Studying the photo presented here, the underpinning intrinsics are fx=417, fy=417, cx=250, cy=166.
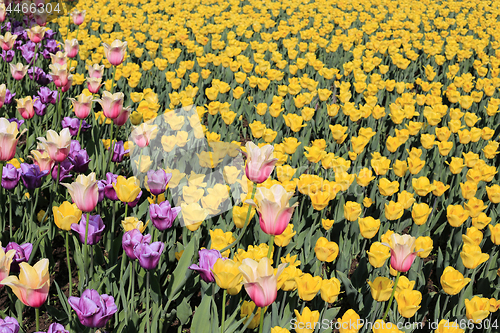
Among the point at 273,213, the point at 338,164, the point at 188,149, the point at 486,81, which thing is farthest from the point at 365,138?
the point at 486,81

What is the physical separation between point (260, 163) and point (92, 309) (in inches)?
32.1

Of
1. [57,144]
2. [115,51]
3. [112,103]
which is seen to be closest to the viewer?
[57,144]

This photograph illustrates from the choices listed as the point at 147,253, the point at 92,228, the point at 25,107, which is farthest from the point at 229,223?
the point at 25,107

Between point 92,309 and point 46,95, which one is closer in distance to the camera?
point 92,309

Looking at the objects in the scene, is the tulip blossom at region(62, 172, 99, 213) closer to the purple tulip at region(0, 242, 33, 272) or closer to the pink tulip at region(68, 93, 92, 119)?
the purple tulip at region(0, 242, 33, 272)

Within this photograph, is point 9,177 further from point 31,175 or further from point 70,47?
point 70,47

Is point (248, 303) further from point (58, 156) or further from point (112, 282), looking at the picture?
point (58, 156)

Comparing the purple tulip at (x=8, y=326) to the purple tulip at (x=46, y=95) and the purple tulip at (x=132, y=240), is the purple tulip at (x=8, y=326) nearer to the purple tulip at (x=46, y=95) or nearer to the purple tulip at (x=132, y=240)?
the purple tulip at (x=132, y=240)

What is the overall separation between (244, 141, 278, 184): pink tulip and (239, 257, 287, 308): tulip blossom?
1.68 feet

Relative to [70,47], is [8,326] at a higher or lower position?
lower

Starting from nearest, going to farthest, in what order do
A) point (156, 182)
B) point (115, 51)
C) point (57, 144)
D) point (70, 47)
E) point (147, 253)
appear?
1. point (147, 253)
2. point (57, 144)
3. point (156, 182)
4. point (115, 51)
5. point (70, 47)

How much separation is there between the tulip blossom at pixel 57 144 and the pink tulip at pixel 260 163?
33.7 inches

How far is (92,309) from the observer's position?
4.50 ft

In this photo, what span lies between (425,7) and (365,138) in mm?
8415
